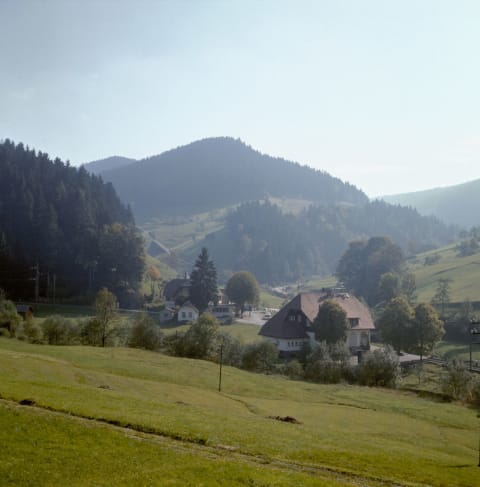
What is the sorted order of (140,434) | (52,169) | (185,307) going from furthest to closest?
(52,169), (185,307), (140,434)

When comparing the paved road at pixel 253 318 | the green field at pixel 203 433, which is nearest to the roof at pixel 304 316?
the paved road at pixel 253 318

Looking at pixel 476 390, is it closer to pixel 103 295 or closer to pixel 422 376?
pixel 422 376

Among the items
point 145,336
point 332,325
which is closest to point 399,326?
point 332,325

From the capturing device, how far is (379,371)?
266 ft

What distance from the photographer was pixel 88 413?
29.7 m

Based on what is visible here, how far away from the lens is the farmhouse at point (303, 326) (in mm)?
104938

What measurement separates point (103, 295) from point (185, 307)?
2225 inches

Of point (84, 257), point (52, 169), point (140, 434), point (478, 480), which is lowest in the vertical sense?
point (478, 480)

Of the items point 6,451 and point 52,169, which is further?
point 52,169

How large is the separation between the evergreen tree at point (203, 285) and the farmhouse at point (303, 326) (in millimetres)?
44874

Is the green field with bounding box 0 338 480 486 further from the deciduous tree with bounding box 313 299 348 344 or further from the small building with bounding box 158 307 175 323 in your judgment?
the small building with bounding box 158 307 175 323

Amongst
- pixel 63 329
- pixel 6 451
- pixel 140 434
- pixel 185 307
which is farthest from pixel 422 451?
pixel 185 307

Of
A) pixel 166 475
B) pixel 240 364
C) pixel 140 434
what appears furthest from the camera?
pixel 240 364

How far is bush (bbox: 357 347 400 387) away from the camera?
80812mm
